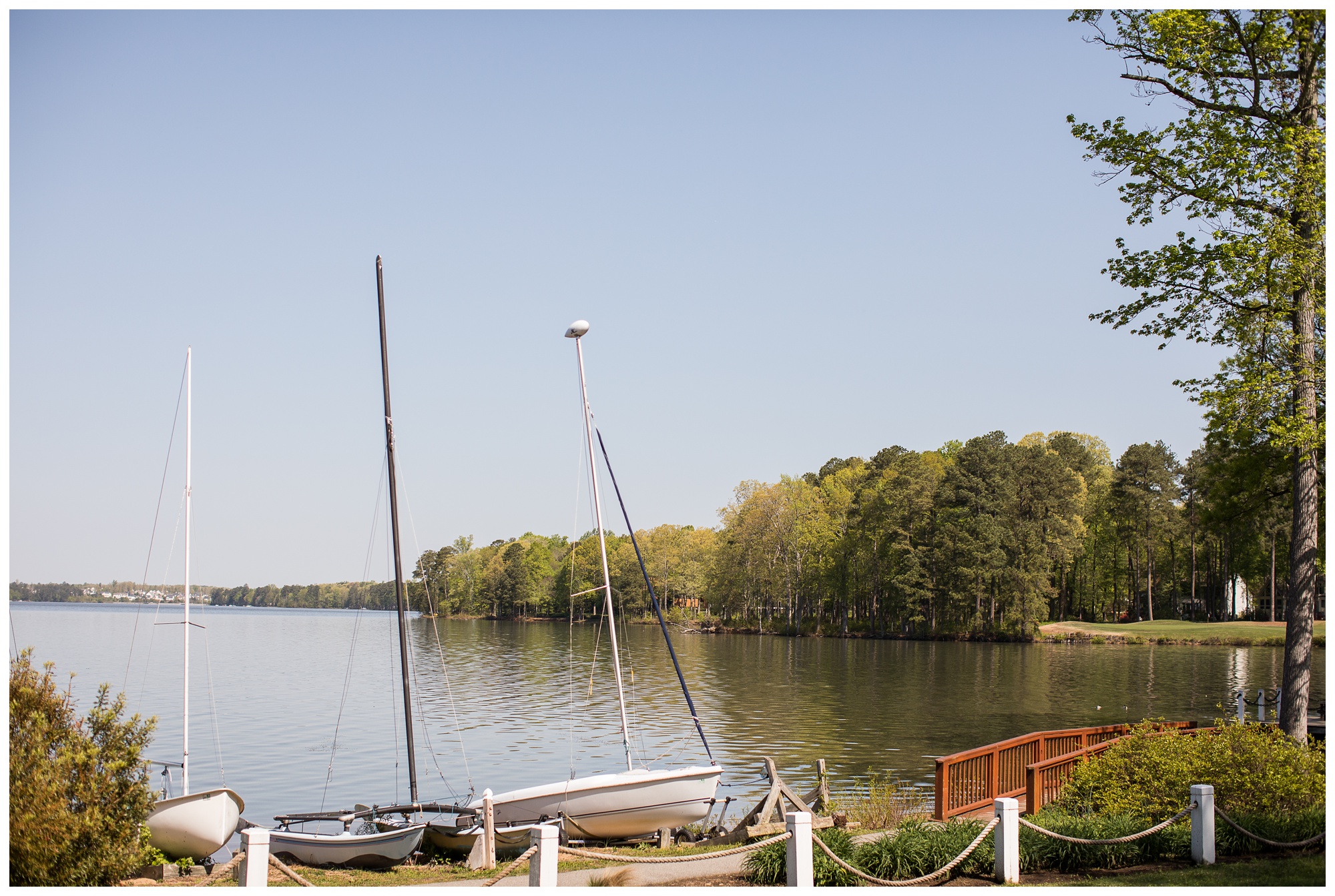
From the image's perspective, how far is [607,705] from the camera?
42.8 meters

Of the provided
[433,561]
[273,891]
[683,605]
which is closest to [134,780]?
[273,891]

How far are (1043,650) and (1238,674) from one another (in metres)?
21.1

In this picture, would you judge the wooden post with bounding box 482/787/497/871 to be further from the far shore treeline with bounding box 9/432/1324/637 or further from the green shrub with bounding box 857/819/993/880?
the far shore treeline with bounding box 9/432/1324/637

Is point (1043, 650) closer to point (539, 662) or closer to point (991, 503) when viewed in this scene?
point (991, 503)

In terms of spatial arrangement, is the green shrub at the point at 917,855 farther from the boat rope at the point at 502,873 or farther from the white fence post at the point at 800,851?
the boat rope at the point at 502,873

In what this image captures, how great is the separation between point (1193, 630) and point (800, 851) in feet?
253

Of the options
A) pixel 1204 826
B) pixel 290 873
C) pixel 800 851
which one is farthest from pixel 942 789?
pixel 290 873

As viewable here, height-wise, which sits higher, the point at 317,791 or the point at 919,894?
the point at 919,894

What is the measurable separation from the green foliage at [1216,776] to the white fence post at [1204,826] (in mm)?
1169

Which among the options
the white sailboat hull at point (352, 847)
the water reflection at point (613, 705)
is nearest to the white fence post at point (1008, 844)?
the white sailboat hull at point (352, 847)

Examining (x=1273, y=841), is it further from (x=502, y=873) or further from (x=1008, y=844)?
(x=502, y=873)

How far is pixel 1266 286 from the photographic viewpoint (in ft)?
62.3

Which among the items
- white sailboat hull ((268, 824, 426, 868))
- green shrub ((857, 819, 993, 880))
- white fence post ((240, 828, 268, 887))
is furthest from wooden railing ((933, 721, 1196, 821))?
white fence post ((240, 828, 268, 887))

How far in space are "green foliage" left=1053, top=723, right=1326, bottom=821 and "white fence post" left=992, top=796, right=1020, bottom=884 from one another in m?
2.92
